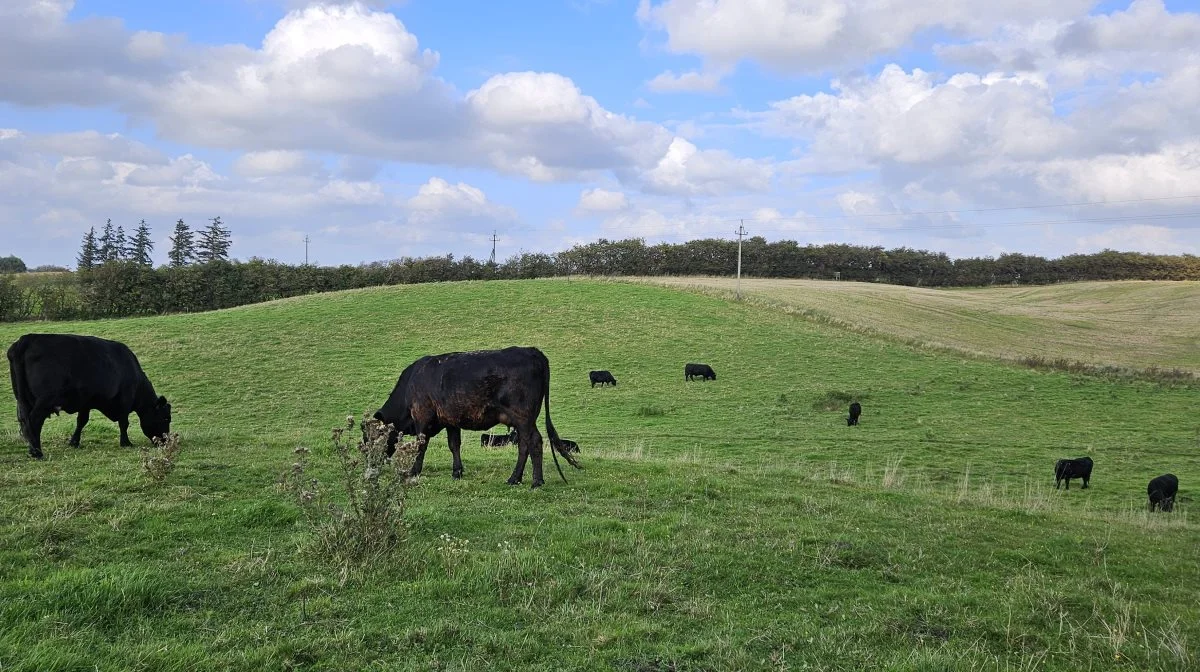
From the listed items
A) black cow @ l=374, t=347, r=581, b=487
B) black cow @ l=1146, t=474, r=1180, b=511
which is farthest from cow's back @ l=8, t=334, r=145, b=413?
black cow @ l=1146, t=474, r=1180, b=511

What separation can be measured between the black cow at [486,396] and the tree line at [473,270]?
6265cm

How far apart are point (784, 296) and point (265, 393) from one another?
4168cm

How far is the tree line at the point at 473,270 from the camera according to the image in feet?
204

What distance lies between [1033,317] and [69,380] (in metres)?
71.8

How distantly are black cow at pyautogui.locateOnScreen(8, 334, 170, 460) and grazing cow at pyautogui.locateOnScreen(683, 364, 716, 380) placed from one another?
1038 inches

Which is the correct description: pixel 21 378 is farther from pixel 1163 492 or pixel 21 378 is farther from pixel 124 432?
pixel 1163 492

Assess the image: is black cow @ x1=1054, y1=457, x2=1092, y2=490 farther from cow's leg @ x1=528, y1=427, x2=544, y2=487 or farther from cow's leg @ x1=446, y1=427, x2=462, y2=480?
cow's leg @ x1=446, y1=427, x2=462, y2=480

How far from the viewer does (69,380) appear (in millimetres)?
Result: 12297

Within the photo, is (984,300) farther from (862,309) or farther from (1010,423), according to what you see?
(1010,423)

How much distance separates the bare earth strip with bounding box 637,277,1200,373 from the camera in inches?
1887

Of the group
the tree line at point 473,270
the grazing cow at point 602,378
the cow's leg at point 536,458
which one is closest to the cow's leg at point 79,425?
the cow's leg at point 536,458

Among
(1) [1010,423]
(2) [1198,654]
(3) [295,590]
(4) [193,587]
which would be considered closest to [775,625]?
(2) [1198,654]

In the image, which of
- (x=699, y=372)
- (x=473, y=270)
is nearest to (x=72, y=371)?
(x=699, y=372)

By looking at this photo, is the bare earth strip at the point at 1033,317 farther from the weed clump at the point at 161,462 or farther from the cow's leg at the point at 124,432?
the weed clump at the point at 161,462
